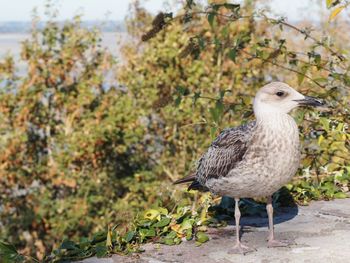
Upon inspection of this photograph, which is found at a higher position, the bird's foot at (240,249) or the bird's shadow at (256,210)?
the bird's foot at (240,249)

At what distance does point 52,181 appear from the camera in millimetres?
12156

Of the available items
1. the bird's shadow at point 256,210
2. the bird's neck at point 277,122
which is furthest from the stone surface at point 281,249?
the bird's neck at point 277,122

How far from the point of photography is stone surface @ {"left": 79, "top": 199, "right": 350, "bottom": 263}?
197 inches

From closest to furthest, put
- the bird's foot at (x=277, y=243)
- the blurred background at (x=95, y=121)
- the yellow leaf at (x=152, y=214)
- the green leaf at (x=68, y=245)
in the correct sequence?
the bird's foot at (x=277, y=243) → the green leaf at (x=68, y=245) → the yellow leaf at (x=152, y=214) → the blurred background at (x=95, y=121)

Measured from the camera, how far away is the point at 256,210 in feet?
20.5

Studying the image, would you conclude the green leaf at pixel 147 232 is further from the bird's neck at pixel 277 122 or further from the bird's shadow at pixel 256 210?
the bird's neck at pixel 277 122

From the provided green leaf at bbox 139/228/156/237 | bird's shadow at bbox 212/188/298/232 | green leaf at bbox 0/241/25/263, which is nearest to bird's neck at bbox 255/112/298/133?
bird's shadow at bbox 212/188/298/232

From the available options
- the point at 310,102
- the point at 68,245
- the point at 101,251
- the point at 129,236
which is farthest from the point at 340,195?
the point at 68,245

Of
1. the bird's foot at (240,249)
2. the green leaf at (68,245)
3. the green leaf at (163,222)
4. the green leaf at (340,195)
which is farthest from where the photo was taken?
the green leaf at (340,195)

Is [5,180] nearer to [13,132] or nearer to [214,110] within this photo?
[13,132]

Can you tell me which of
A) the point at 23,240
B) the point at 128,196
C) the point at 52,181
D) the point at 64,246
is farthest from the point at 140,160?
the point at 64,246

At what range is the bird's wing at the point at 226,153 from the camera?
5.18 meters

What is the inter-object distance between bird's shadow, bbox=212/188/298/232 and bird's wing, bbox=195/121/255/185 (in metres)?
0.63

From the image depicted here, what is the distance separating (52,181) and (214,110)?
6.58 metres
